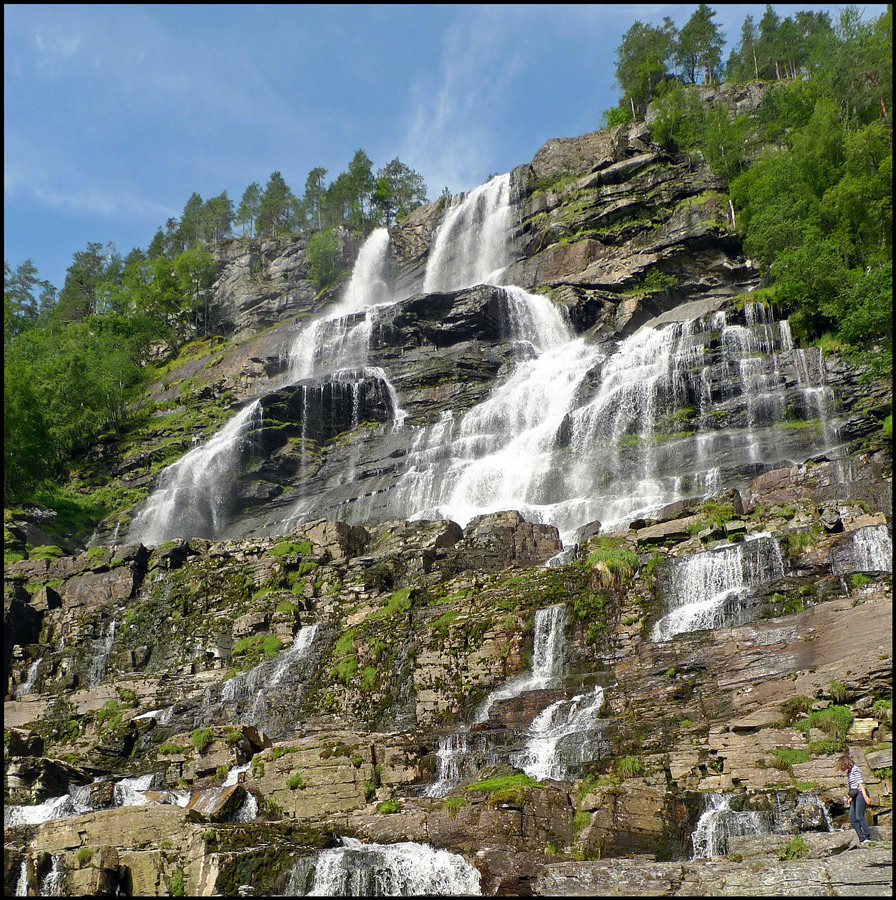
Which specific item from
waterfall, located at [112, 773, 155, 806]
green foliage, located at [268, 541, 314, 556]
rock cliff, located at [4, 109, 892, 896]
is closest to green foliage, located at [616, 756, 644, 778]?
rock cliff, located at [4, 109, 892, 896]

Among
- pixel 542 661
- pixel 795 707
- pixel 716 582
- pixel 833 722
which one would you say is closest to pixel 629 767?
pixel 795 707

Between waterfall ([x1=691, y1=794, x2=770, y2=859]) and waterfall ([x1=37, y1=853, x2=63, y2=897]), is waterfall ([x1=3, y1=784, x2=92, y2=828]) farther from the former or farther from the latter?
waterfall ([x1=691, y1=794, x2=770, y2=859])

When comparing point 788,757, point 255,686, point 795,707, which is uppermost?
point 255,686

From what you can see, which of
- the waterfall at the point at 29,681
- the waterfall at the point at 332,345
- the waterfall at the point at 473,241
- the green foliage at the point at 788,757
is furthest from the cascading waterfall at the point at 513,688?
the waterfall at the point at 473,241

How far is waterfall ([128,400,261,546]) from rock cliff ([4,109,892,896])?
0.19 meters

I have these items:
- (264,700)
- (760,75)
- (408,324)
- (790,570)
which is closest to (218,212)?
(408,324)

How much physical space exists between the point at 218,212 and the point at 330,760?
3855 inches

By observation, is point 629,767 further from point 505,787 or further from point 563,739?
point 505,787

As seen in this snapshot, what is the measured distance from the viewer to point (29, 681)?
3472 centimetres

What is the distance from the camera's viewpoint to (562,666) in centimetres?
2319

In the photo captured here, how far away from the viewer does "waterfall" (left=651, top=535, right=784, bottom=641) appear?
22.2m

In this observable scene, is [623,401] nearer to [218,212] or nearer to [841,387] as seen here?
[841,387]

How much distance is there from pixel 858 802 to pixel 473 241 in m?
66.8

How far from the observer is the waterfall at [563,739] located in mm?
18172
